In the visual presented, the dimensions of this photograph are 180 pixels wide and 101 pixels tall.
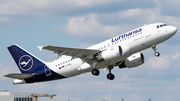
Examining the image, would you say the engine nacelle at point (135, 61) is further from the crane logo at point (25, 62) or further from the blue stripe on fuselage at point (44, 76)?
the crane logo at point (25, 62)

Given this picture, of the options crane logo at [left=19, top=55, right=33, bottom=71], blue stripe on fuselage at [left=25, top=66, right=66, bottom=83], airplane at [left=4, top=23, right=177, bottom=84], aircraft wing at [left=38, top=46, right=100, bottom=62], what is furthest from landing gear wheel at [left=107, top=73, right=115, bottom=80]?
crane logo at [left=19, top=55, right=33, bottom=71]

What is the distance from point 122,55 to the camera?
181ft

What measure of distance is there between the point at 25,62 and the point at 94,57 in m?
14.0

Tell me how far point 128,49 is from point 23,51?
66.7 feet

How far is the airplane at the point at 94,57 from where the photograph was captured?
55.2 meters

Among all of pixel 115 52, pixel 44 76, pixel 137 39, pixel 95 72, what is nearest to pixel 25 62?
pixel 44 76

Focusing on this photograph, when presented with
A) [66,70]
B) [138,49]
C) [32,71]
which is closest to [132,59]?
[138,49]

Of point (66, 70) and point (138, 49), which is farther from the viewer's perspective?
point (66, 70)

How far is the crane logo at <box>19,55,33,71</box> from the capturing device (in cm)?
6357

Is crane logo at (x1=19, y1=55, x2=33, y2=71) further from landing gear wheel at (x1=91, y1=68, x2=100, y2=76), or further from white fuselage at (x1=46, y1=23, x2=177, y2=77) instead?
landing gear wheel at (x1=91, y1=68, x2=100, y2=76)

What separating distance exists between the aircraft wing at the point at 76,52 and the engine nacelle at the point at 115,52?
1493 millimetres

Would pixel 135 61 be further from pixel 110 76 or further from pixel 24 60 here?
pixel 24 60

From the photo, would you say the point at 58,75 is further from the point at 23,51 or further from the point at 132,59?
the point at 132,59

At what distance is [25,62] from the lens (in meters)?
64.2
